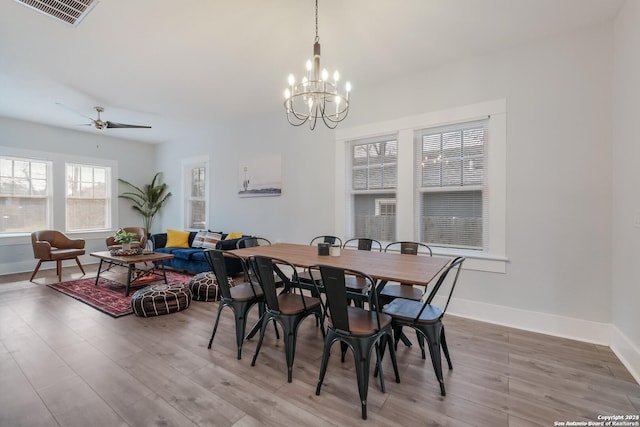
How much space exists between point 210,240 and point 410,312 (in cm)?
429

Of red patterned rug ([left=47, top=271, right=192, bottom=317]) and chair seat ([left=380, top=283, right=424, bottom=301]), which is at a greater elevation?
chair seat ([left=380, top=283, right=424, bottom=301])

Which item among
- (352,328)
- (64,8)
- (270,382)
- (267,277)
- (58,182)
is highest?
(64,8)

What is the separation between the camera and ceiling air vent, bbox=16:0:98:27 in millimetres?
2318

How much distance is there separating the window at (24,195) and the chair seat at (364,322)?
6851 millimetres

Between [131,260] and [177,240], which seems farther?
[177,240]

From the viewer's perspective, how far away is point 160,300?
3.28 m

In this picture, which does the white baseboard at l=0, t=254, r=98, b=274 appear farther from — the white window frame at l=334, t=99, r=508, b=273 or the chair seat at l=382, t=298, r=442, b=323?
the chair seat at l=382, t=298, r=442, b=323

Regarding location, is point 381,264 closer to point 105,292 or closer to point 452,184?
point 452,184

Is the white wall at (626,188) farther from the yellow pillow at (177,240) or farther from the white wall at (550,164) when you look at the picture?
the yellow pillow at (177,240)

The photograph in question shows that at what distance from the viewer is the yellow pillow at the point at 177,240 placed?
571 cm

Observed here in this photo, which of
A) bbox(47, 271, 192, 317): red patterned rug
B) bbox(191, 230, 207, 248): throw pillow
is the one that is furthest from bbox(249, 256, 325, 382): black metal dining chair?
bbox(191, 230, 207, 248): throw pillow

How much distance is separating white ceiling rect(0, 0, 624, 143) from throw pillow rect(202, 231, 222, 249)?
2420 millimetres

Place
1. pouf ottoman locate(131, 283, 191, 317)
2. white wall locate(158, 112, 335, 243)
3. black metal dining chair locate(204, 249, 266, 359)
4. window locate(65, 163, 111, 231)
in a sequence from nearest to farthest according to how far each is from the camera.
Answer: black metal dining chair locate(204, 249, 266, 359)
pouf ottoman locate(131, 283, 191, 317)
white wall locate(158, 112, 335, 243)
window locate(65, 163, 111, 231)

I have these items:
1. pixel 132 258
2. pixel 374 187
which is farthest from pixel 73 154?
pixel 374 187
